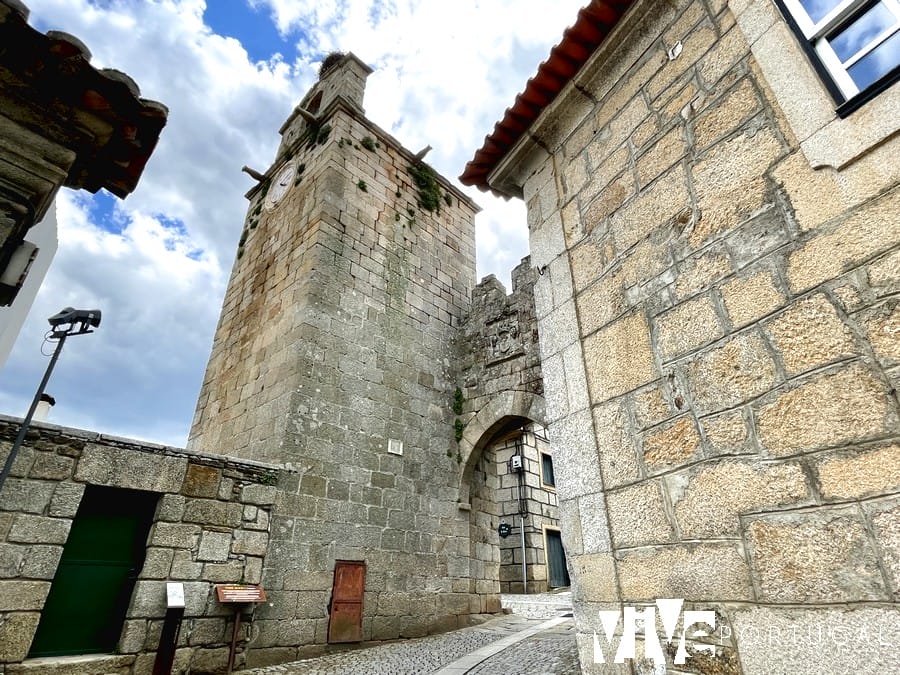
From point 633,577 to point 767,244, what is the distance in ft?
5.13

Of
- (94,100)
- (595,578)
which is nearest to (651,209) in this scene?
(595,578)

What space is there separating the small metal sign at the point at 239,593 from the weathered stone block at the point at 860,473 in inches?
172

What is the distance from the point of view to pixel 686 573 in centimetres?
192

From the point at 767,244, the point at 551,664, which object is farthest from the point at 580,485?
the point at 551,664

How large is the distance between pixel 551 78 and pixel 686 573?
309 cm

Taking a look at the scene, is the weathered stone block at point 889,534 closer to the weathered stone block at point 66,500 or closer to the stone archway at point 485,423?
the stone archway at point 485,423

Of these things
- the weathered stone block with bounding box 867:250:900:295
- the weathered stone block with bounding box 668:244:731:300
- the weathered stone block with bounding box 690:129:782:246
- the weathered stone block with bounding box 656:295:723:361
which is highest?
the weathered stone block with bounding box 690:129:782:246

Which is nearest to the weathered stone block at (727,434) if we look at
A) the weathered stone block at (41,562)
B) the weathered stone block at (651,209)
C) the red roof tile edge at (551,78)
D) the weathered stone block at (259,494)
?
the weathered stone block at (651,209)

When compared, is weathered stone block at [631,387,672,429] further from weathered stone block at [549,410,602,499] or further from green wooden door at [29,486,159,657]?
green wooden door at [29,486,159,657]

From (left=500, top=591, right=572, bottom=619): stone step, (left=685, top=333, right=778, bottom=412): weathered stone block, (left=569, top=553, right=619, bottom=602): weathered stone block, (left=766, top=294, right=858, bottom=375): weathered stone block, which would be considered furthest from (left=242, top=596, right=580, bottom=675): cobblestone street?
(left=766, top=294, right=858, bottom=375): weathered stone block

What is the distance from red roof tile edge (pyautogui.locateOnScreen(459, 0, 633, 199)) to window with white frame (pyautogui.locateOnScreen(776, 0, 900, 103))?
3.87ft

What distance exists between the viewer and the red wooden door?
4.89m

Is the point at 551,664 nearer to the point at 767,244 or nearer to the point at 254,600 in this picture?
the point at 254,600

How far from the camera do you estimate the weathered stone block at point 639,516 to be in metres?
2.08
